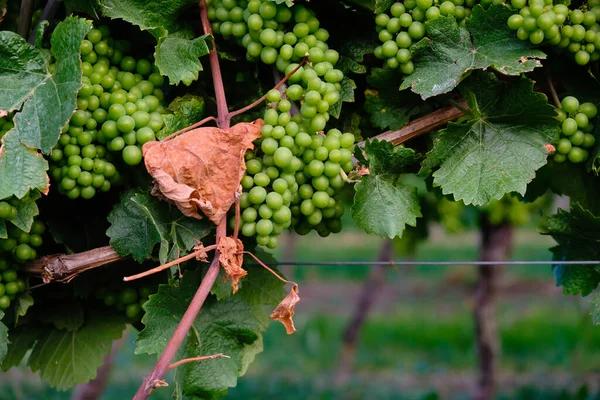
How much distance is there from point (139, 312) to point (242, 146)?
0.53 metres

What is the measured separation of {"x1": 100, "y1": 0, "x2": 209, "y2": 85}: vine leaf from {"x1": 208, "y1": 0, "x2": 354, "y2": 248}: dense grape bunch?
9 cm

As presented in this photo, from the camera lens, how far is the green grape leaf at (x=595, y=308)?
1445mm

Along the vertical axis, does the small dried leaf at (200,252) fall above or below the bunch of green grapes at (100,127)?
below

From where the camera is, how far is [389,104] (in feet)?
4.83

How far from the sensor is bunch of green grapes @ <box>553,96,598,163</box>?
140 centimetres

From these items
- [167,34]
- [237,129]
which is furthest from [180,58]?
[237,129]

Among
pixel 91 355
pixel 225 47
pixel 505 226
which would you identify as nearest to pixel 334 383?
pixel 505 226

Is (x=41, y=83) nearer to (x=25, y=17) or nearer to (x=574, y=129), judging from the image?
(x=25, y=17)

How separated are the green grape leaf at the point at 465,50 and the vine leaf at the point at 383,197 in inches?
5.2

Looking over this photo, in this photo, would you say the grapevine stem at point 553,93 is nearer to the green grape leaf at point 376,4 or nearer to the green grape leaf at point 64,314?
the green grape leaf at point 376,4

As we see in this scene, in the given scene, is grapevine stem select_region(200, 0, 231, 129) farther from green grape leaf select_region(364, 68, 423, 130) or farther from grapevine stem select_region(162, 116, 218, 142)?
green grape leaf select_region(364, 68, 423, 130)

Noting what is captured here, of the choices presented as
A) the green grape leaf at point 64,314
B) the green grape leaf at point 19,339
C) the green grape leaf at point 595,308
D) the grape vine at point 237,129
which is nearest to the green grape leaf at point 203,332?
the grape vine at point 237,129

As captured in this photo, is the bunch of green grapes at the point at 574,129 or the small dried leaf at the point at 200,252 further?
the bunch of green grapes at the point at 574,129

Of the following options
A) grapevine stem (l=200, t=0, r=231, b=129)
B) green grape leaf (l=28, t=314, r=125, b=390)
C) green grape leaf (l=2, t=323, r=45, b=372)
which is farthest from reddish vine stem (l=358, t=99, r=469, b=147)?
green grape leaf (l=2, t=323, r=45, b=372)
